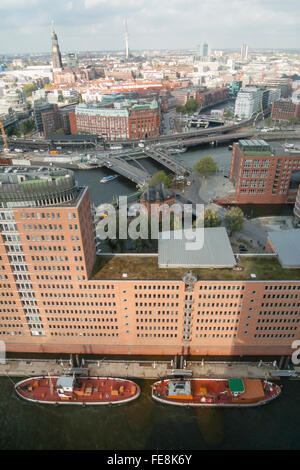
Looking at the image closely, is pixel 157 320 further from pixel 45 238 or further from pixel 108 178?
pixel 108 178

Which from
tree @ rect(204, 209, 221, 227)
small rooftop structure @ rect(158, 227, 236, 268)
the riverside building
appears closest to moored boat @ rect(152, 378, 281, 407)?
the riverside building

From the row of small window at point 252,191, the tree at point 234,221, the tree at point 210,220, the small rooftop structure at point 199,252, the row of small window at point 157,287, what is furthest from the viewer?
the row of small window at point 252,191

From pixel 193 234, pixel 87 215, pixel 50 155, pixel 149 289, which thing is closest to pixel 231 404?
pixel 149 289

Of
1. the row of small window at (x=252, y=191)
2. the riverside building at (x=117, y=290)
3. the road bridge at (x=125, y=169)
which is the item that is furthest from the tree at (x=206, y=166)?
the riverside building at (x=117, y=290)

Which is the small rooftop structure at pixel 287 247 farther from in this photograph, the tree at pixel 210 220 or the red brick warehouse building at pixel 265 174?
the red brick warehouse building at pixel 265 174

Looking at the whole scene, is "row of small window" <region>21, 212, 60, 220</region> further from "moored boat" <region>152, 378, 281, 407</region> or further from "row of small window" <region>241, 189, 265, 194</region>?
"row of small window" <region>241, 189, 265, 194</region>
